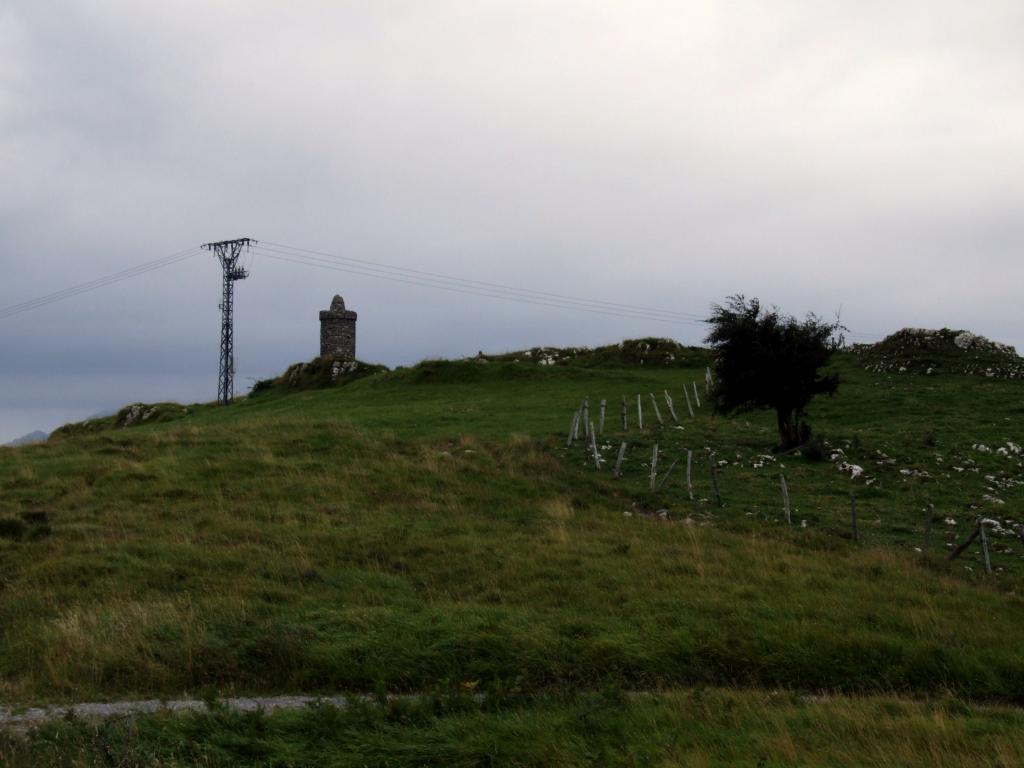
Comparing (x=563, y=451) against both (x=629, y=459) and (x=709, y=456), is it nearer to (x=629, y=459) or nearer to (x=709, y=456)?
(x=629, y=459)

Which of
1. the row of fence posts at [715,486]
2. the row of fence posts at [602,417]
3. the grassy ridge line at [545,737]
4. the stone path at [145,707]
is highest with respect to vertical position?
the row of fence posts at [602,417]

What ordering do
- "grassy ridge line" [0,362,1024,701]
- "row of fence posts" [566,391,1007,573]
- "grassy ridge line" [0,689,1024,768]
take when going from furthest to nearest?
"row of fence posts" [566,391,1007,573], "grassy ridge line" [0,362,1024,701], "grassy ridge line" [0,689,1024,768]

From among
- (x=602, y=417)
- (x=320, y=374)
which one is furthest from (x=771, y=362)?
(x=320, y=374)

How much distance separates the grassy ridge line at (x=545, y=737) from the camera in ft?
29.0

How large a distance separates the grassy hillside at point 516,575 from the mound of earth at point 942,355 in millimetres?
17410

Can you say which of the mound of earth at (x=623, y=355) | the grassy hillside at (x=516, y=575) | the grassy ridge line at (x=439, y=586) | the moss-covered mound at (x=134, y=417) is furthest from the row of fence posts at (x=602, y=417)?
the moss-covered mound at (x=134, y=417)

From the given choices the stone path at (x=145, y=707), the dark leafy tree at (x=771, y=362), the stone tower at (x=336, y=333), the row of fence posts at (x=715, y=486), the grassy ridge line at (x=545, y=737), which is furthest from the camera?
the stone tower at (x=336, y=333)

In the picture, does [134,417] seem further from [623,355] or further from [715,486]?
[715,486]

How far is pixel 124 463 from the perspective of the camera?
88.7 ft

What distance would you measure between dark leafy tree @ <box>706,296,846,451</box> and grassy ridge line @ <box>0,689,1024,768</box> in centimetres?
2115

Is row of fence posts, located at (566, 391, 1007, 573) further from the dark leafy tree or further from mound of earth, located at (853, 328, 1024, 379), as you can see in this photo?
mound of earth, located at (853, 328, 1024, 379)

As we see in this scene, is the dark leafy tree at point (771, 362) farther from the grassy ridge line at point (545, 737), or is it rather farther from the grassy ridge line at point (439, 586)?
the grassy ridge line at point (545, 737)

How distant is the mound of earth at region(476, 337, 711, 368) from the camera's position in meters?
59.1

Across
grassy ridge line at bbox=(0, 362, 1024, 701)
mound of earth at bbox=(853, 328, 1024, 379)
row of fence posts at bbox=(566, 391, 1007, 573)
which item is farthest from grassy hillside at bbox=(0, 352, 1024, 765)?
mound of earth at bbox=(853, 328, 1024, 379)
